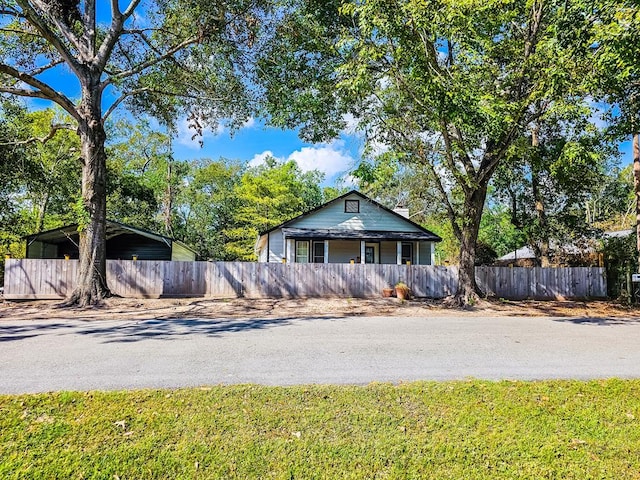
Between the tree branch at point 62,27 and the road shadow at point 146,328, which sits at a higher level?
the tree branch at point 62,27

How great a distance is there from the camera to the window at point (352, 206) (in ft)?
72.0

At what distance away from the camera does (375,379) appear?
456 centimetres

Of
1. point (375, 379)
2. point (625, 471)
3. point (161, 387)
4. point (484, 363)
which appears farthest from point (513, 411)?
point (161, 387)

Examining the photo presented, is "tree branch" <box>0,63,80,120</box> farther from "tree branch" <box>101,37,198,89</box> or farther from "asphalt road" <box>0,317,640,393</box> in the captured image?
"asphalt road" <box>0,317,640,393</box>

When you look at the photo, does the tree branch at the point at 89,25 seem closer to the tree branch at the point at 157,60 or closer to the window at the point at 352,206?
the tree branch at the point at 157,60

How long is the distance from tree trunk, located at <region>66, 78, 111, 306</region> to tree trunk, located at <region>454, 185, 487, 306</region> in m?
12.2

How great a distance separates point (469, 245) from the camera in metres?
14.0

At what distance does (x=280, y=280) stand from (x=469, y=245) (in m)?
7.52

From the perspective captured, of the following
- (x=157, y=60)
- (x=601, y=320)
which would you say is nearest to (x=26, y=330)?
(x=157, y=60)

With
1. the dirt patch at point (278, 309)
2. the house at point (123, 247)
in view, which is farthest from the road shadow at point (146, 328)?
the house at point (123, 247)

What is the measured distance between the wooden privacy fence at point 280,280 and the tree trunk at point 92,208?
2611mm

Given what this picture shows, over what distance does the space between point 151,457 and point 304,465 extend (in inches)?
44.9

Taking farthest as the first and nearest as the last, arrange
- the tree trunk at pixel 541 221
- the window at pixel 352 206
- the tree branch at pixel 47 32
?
the window at pixel 352 206
the tree trunk at pixel 541 221
the tree branch at pixel 47 32

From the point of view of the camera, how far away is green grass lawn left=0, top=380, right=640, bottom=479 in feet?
9.00
